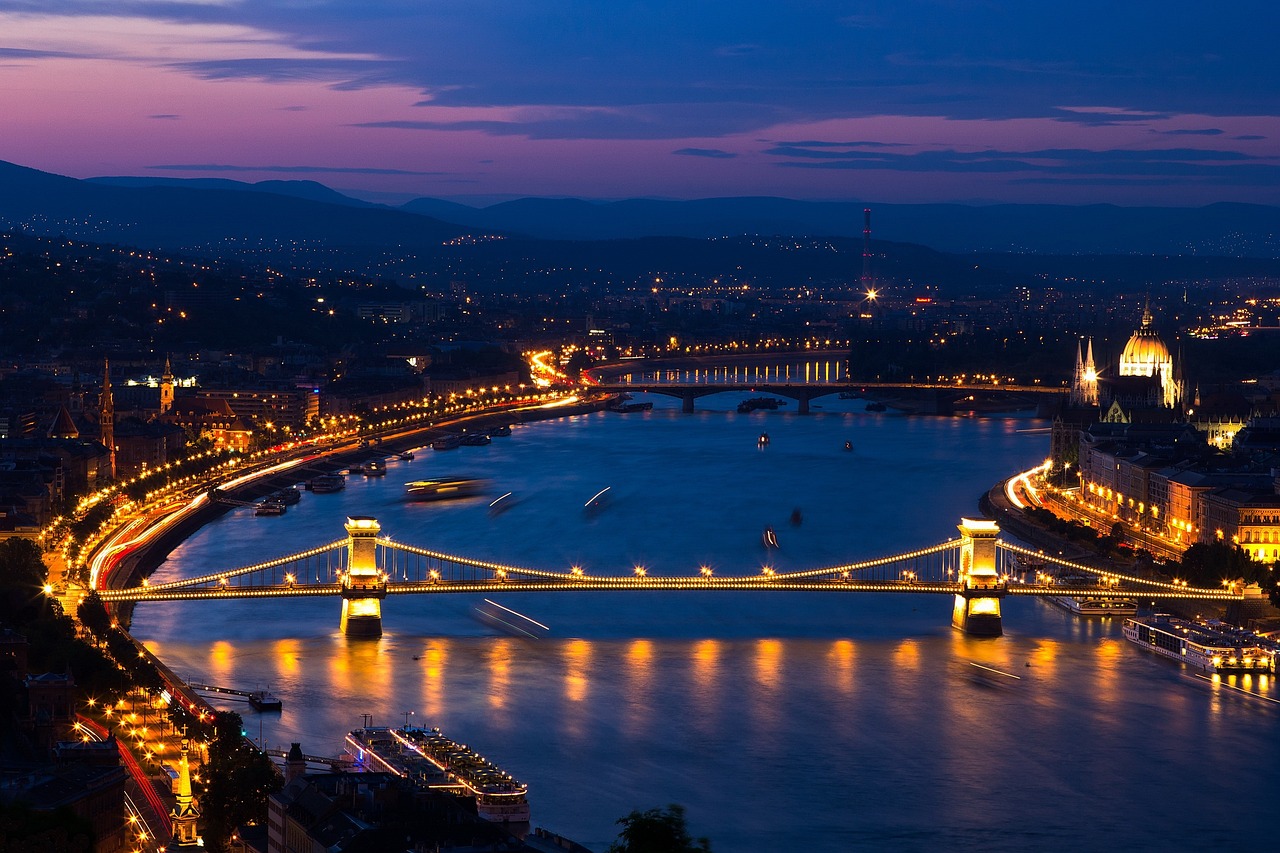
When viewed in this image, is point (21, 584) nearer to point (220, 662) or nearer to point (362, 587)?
point (220, 662)

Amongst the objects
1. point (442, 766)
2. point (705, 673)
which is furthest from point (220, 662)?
point (442, 766)

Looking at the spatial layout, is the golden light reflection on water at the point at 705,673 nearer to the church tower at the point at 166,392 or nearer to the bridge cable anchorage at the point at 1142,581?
the bridge cable anchorage at the point at 1142,581

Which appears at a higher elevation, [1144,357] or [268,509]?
[1144,357]

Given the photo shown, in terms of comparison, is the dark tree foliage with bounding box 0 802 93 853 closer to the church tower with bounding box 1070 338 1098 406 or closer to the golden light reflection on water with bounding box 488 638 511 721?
the golden light reflection on water with bounding box 488 638 511 721

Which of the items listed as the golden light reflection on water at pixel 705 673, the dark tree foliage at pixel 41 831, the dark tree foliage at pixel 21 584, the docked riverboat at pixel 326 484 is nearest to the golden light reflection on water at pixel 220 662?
the dark tree foliage at pixel 21 584

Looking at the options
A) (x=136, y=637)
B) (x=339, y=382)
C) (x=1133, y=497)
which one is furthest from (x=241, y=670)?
(x=339, y=382)

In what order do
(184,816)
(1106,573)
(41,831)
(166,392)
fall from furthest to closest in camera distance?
(166,392) < (1106,573) < (184,816) < (41,831)

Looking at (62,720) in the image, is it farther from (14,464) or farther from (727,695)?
(14,464)
